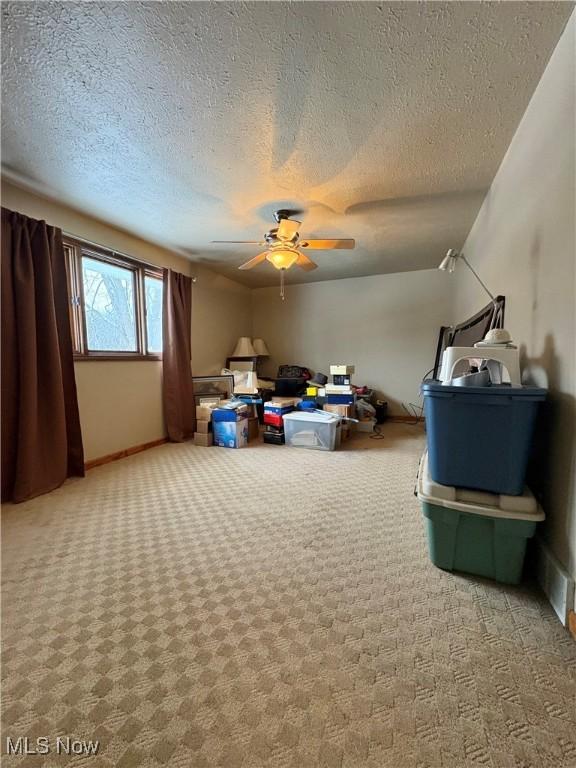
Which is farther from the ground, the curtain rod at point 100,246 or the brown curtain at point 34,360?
the curtain rod at point 100,246

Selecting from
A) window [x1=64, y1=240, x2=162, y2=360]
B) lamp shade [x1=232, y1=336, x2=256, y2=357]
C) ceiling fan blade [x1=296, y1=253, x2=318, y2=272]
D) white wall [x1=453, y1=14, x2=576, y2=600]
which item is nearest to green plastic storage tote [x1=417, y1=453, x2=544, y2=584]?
white wall [x1=453, y1=14, x2=576, y2=600]

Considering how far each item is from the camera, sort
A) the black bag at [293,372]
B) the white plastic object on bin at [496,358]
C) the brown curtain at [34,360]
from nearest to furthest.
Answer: the white plastic object on bin at [496,358], the brown curtain at [34,360], the black bag at [293,372]

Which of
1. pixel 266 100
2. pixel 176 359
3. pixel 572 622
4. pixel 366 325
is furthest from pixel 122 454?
pixel 366 325

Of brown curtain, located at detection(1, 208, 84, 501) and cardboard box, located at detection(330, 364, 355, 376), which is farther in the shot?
cardboard box, located at detection(330, 364, 355, 376)

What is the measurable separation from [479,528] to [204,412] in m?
2.88

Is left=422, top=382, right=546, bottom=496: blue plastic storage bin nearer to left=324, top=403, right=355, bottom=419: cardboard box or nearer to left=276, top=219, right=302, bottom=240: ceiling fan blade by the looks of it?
left=276, top=219, right=302, bottom=240: ceiling fan blade

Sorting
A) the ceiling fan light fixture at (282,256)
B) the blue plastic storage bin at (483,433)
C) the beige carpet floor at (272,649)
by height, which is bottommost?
the beige carpet floor at (272,649)

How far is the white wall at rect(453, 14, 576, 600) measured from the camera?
1.16 metres

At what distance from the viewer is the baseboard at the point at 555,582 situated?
1087 millimetres

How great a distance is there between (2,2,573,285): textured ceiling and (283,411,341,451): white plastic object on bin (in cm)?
197

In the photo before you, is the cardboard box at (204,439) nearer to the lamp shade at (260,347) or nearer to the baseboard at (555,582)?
the lamp shade at (260,347)

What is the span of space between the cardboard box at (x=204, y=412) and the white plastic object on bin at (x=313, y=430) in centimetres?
85

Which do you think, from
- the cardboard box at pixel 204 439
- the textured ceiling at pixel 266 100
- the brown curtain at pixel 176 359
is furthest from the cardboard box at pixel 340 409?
the textured ceiling at pixel 266 100

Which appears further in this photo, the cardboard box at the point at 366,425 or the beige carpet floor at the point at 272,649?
the cardboard box at the point at 366,425
